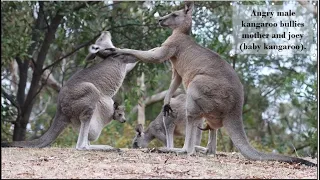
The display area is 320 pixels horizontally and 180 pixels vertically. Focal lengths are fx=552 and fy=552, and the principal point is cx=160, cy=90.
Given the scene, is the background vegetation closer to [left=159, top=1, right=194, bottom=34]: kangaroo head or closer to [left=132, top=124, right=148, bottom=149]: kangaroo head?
[left=132, top=124, right=148, bottom=149]: kangaroo head

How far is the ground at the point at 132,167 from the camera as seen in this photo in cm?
521

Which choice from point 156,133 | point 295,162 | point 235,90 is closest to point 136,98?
point 156,133

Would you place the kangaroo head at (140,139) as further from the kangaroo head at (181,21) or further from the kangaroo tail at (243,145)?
the kangaroo tail at (243,145)

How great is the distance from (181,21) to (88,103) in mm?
1855

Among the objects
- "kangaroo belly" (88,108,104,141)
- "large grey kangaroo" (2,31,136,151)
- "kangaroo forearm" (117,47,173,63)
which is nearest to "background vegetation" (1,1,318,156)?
"large grey kangaroo" (2,31,136,151)

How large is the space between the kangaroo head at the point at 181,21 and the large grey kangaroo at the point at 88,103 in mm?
861

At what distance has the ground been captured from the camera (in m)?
5.21

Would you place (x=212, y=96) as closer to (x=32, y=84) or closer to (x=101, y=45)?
(x=101, y=45)

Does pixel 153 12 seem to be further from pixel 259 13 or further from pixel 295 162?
pixel 295 162

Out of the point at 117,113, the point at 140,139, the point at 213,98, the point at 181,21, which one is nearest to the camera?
the point at 213,98

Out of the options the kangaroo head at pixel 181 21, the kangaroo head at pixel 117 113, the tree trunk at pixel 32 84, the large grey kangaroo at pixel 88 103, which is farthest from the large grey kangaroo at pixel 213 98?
the tree trunk at pixel 32 84

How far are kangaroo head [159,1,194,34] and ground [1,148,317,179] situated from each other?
2.05m

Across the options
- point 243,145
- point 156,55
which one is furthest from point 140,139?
point 243,145

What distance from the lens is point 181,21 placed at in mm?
8133
